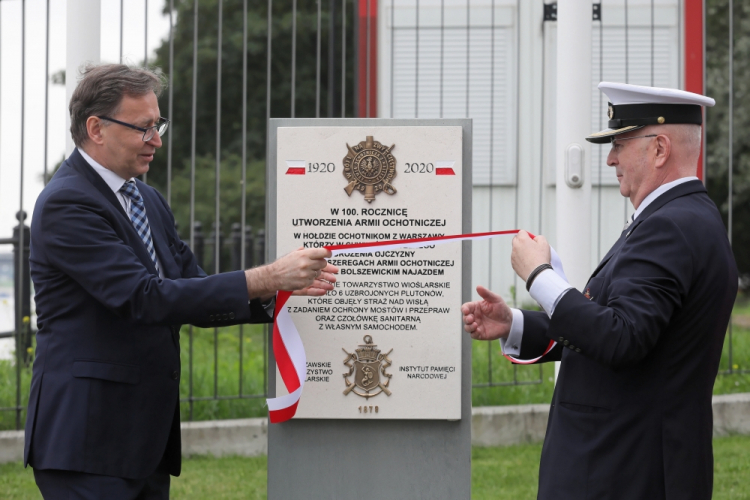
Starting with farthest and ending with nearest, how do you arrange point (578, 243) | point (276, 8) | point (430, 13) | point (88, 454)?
point (276, 8)
point (430, 13)
point (578, 243)
point (88, 454)

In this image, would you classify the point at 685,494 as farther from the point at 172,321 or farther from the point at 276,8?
the point at 276,8

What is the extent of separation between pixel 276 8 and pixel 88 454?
13.1m

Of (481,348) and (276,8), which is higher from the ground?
(276,8)

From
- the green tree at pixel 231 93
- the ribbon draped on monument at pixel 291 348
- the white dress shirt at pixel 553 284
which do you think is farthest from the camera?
the green tree at pixel 231 93

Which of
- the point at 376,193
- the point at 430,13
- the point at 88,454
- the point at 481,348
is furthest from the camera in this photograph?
the point at 430,13

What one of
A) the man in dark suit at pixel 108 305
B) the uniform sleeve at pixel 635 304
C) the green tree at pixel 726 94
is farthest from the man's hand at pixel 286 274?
the green tree at pixel 726 94

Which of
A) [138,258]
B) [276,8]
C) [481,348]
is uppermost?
[276,8]

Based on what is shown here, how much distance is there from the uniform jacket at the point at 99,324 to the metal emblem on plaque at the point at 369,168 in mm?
693

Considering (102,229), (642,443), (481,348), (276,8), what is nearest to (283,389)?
(102,229)

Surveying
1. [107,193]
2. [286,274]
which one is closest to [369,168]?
[286,274]

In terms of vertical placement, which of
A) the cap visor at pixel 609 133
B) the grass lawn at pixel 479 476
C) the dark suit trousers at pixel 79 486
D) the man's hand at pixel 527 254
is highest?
the cap visor at pixel 609 133

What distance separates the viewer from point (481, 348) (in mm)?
6352

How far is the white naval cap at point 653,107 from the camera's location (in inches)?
94.4

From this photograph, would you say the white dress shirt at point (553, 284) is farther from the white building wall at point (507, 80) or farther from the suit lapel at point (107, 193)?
the white building wall at point (507, 80)
